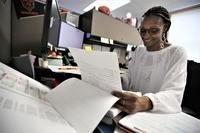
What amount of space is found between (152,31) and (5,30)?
2.65 ft

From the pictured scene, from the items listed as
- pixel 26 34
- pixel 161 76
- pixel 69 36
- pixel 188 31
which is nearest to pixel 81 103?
pixel 161 76

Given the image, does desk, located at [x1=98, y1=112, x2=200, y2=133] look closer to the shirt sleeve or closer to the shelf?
the shirt sleeve

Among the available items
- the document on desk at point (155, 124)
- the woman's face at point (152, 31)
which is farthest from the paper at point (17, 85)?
the woman's face at point (152, 31)

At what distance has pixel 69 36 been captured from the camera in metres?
1.78

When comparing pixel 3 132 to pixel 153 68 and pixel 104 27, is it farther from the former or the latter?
pixel 104 27

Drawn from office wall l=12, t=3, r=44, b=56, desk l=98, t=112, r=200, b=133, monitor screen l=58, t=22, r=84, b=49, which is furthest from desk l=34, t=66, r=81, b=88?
monitor screen l=58, t=22, r=84, b=49

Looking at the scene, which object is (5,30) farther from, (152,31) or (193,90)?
(193,90)

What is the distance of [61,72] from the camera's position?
948 millimetres

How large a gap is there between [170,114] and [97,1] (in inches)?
201

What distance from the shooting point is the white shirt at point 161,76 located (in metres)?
0.56

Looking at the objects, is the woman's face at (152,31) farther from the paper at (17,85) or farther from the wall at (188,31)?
the wall at (188,31)

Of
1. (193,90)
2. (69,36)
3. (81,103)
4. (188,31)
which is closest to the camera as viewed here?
(81,103)

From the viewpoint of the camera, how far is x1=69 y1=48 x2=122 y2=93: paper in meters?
0.44

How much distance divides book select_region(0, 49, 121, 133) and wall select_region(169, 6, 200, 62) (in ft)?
13.4
